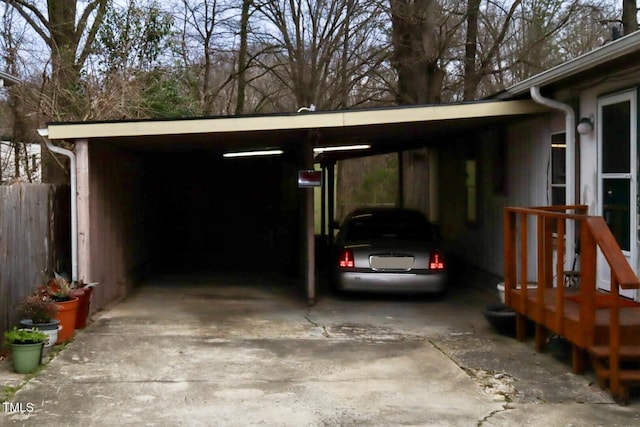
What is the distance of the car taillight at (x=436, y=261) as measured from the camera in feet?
31.3

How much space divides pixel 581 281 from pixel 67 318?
495 centimetres

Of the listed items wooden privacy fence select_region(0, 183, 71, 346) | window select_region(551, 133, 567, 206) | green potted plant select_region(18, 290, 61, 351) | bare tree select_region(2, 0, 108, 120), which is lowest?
green potted plant select_region(18, 290, 61, 351)

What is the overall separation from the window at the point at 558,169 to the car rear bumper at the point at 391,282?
6.28ft

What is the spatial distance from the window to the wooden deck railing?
24.6 inches

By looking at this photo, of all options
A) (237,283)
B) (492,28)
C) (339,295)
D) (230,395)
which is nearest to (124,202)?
(237,283)

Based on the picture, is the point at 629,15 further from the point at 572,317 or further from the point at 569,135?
the point at 572,317

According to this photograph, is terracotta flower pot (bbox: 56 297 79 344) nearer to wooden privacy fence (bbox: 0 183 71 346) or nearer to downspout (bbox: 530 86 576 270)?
wooden privacy fence (bbox: 0 183 71 346)

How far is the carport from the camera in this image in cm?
823

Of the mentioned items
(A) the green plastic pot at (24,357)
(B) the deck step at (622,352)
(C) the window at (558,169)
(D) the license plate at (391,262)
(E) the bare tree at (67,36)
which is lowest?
(A) the green plastic pot at (24,357)

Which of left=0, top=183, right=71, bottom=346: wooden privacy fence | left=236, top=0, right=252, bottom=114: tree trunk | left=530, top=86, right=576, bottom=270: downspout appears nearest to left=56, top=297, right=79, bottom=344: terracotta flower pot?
left=0, top=183, right=71, bottom=346: wooden privacy fence

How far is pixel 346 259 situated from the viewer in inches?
377

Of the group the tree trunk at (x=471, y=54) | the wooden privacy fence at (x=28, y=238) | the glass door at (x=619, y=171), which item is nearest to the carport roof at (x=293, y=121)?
the wooden privacy fence at (x=28, y=238)

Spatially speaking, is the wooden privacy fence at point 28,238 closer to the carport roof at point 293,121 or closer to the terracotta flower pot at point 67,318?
the terracotta flower pot at point 67,318

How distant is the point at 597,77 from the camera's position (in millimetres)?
7090
